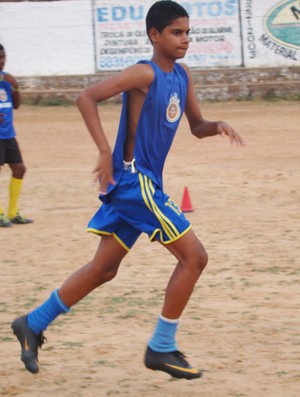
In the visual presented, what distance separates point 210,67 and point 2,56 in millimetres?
11176

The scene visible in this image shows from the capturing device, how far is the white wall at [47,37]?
20.5 meters

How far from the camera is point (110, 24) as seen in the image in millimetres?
20250

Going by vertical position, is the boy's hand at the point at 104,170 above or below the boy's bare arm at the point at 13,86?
above

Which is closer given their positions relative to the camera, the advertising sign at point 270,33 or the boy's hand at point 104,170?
the boy's hand at point 104,170

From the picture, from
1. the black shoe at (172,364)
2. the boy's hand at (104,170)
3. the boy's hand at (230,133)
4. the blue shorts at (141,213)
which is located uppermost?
the boy's hand at (230,133)

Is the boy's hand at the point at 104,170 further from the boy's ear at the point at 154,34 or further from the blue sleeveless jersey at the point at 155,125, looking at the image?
the boy's ear at the point at 154,34

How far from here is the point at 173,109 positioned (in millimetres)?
4922

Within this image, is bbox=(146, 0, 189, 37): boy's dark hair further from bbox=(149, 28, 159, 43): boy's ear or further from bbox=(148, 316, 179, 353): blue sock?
bbox=(148, 316, 179, 353): blue sock

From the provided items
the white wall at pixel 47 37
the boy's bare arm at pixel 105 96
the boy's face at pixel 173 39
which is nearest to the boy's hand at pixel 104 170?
the boy's bare arm at pixel 105 96

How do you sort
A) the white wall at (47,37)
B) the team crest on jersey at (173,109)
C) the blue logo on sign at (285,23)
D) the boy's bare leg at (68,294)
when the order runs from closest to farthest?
the team crest on jersey at (173,109), the boy's bare leg at (68,294), the blue logo on sign at (285,23), the white wall at (47,37)

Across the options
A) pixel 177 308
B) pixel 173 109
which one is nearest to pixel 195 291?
pixel 177 308

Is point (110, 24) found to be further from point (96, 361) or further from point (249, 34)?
point (96, 361)

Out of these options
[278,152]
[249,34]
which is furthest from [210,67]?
[278,152]

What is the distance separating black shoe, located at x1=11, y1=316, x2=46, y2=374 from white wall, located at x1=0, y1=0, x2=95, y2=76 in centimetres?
1563
